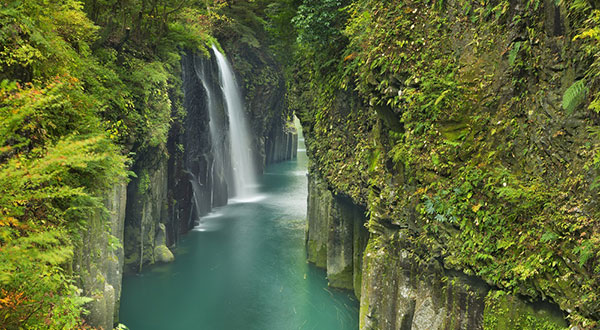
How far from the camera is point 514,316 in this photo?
6078 mm

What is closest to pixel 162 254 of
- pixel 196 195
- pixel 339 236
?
pixel 196 195

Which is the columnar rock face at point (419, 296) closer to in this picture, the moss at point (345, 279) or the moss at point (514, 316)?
the moss at point (514, 316)

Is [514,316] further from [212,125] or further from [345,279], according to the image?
[212,125]

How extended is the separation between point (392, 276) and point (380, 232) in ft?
3.81

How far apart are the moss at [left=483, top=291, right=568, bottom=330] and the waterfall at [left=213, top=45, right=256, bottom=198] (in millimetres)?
21732

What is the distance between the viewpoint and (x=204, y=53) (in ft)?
66.3

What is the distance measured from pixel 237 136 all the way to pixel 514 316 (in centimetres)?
2555

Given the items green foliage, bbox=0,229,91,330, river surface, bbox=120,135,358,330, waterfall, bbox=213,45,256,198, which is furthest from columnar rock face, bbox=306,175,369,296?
waterfall, bbox=213,45,256,198

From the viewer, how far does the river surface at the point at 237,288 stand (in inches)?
516

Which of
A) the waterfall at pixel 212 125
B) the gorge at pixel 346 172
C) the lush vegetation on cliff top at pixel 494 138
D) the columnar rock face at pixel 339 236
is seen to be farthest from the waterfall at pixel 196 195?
the lush vegetation on cliff top at pixel 494 138

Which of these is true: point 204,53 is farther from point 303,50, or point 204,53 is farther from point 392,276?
point 392,276

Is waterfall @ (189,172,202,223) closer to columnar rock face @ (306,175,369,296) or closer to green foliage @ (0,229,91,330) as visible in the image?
columnar rock face @ (306,175,369,296)

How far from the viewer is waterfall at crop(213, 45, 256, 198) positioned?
86.4 feet

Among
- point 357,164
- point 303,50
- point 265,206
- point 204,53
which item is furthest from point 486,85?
point 265,206
